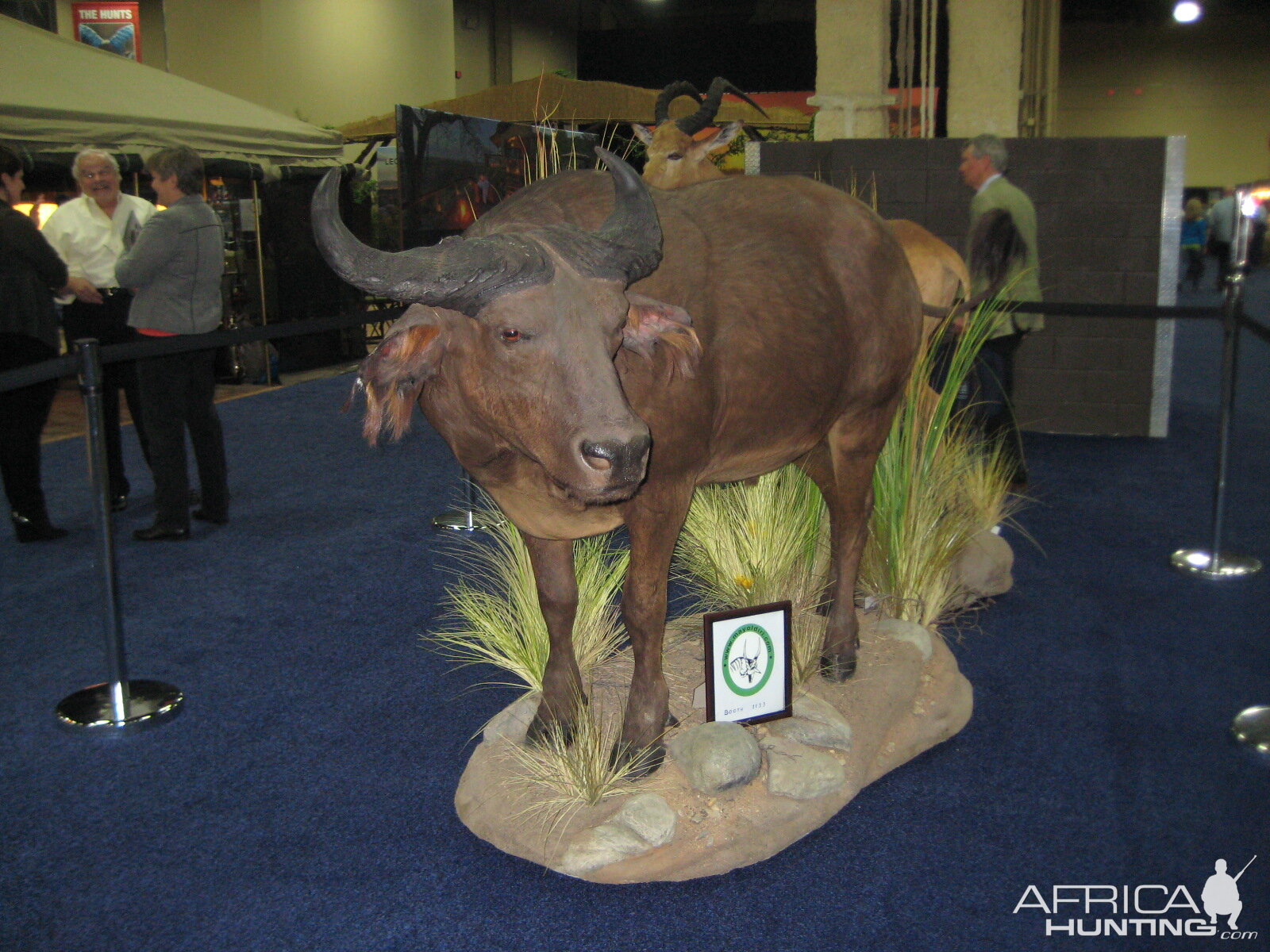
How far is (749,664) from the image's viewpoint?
3.11 meters

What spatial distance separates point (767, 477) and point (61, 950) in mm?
2732

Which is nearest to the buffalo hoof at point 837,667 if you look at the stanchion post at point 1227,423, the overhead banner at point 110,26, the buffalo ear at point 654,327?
the buffalo ear at point 654,327

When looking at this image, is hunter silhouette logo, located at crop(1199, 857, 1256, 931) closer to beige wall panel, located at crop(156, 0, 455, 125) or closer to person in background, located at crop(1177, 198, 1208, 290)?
beige wall panel, located at crop(156, 0, 455, 125)

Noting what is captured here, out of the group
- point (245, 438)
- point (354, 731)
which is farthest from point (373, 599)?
point (245, 438)

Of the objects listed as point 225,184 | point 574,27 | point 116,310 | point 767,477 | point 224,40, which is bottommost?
point 767,477

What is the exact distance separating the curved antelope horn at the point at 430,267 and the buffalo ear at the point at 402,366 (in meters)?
0.05

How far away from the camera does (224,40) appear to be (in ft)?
46.1

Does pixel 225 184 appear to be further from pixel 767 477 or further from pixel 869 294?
pixel 869 294

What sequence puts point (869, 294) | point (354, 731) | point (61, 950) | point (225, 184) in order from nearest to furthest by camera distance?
point (61, 950) < point (869, 294) < point (354, 731) < point (225, 184)

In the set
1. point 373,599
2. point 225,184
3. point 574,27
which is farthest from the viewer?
point 574,27

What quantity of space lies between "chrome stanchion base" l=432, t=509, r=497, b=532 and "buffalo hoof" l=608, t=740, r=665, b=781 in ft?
8.92

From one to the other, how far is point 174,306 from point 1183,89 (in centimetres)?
2155

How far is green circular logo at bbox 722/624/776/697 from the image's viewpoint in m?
3.05

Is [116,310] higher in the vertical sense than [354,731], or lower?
higher
